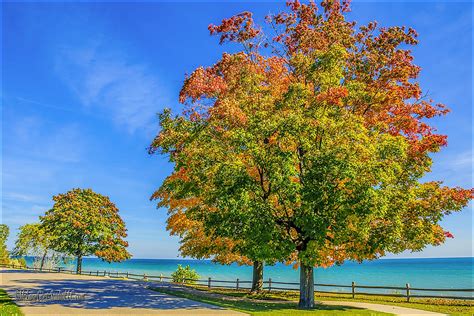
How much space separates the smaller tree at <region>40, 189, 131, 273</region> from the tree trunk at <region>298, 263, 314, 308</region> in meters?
37.9

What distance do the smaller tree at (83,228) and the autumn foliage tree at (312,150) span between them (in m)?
35.1

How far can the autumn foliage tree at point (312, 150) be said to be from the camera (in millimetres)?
17453

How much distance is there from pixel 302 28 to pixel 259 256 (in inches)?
555

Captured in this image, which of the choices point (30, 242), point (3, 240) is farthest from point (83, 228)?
point (3, 240)

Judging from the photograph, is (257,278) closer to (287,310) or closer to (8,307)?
(287,310)

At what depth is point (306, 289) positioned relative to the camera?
20.5m

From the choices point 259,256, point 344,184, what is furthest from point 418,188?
point 259,256

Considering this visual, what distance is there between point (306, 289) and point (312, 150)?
25.7 ft

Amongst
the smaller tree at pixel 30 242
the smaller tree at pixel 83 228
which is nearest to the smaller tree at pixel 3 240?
the smaller tree at pixel 30 242

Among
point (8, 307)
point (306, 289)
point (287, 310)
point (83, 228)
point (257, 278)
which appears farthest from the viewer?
point (83, 228)

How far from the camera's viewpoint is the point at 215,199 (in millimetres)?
19812

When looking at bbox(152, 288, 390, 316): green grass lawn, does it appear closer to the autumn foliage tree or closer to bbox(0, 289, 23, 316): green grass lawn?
the autumn foliage tree

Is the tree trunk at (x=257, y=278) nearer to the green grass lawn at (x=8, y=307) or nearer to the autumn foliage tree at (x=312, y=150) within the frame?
the autumn foliage tree at (x=312, y=150)

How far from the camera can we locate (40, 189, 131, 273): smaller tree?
2031 inches
